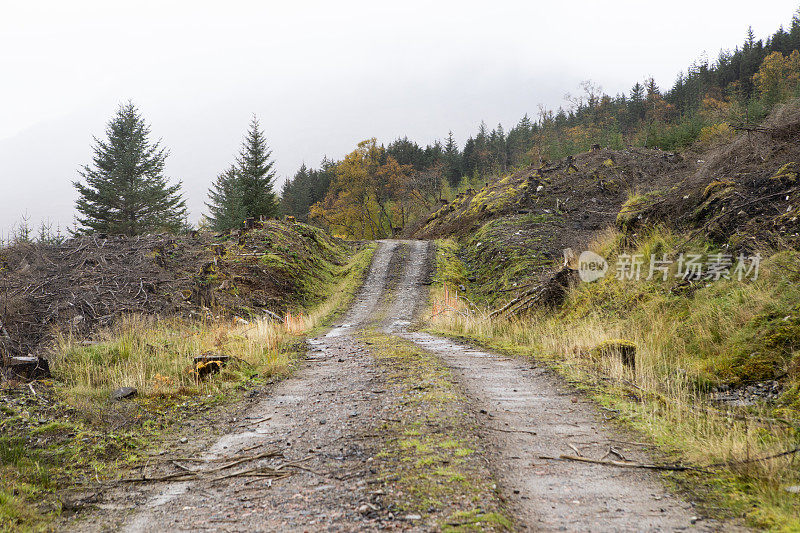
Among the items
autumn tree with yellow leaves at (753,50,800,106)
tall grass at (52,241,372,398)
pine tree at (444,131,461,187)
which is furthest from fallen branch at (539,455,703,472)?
pine tree at (444,131,461,187)

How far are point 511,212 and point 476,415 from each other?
25.4m

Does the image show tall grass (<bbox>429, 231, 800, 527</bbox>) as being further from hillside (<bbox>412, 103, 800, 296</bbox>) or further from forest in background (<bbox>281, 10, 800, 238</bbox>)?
forest in background (<bbox>281, 10, 800, 238</bbox>)

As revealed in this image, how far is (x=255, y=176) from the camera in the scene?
33.9m

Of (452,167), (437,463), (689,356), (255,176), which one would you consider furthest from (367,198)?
(437,463)

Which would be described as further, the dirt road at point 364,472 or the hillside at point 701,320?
the hillside at point 701,320

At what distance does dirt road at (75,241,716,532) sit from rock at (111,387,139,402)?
169 centimetres

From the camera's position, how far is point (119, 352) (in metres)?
8.06

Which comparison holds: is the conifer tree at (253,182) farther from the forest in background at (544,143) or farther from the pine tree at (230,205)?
the forest in background at (544,143)

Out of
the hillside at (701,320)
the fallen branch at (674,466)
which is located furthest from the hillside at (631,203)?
the fallen branch at (674,466)

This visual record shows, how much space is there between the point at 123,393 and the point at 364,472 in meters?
4.26

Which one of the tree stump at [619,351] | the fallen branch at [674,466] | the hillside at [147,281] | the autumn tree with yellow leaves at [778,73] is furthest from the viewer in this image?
the autumn tree with yellow leaves at [778,73]

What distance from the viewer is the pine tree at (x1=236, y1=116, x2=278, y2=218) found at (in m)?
33.7

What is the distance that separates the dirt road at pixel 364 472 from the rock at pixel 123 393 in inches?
66.5

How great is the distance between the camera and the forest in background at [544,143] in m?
44.0
